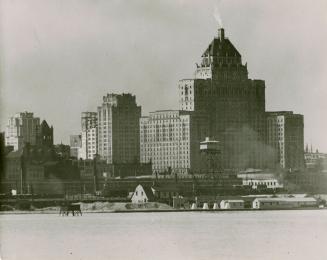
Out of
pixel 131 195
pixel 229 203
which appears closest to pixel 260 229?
pixel 229 203

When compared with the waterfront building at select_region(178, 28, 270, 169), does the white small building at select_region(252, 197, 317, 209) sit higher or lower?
lower

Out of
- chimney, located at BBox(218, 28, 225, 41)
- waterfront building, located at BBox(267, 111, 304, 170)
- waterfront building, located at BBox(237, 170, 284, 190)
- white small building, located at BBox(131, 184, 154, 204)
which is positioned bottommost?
white small building, located at BBox(131, 184, 154, 204)

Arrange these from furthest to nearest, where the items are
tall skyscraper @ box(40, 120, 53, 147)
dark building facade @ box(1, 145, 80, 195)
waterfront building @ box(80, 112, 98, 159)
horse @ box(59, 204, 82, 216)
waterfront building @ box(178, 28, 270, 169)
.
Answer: waterfront building @ box(80, 112, 98, 159), waterfront building @ box(178, 28, 270, 169), dark building facade @ box(1, 145, 80, 195), tall skyscraper @ box(40, 120, 53, 147), horse @ box(59, 204, 82, 216)

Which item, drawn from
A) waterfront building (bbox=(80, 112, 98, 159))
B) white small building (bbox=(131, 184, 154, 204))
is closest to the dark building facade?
white small building (bbox=(131, 184, 154, 204))

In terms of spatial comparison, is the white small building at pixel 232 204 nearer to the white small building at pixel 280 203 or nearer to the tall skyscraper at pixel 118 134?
the white small building at pixel 280 203

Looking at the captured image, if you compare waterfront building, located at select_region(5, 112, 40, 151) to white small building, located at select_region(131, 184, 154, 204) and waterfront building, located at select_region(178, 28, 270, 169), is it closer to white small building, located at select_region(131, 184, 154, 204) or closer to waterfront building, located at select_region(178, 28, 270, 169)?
white small building, located at select_region(131, 184, 154, 204)

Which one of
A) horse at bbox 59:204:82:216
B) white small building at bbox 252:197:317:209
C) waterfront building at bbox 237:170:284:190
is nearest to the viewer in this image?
horse at bbox 59:204:82:216
